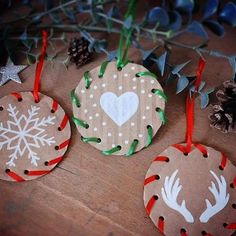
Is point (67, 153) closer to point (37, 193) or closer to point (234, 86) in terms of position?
point (37, 193)

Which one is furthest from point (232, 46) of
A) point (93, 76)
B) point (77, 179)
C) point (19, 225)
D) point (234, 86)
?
point (19, 225)

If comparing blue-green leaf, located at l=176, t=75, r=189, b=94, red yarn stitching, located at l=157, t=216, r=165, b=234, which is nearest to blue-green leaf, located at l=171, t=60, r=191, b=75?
blue-green leaf, located at l=176, t=75, r=189, b=94

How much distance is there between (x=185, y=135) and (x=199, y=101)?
67mm

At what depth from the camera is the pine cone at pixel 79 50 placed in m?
0.67

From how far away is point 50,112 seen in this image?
0.65m

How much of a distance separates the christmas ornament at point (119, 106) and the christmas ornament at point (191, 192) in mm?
53

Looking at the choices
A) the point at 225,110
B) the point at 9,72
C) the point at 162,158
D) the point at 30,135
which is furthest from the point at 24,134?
the point at 225,110

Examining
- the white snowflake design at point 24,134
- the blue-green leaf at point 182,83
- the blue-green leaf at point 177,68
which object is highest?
the blue-green leaf at point 177,68

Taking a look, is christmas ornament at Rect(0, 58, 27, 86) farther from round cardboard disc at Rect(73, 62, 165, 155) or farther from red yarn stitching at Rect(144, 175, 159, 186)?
red yarn stitching at Rect(144, 175, 159, 186)

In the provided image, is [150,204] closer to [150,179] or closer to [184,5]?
[150,179]

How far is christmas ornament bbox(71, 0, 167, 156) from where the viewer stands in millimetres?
635

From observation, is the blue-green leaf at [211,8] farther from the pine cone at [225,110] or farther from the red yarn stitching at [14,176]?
the red yarn stitching at [14,176]

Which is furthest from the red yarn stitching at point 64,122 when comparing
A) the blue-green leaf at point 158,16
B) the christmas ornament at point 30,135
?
the blue-green leaf at point 158,16

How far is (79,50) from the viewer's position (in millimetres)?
678
